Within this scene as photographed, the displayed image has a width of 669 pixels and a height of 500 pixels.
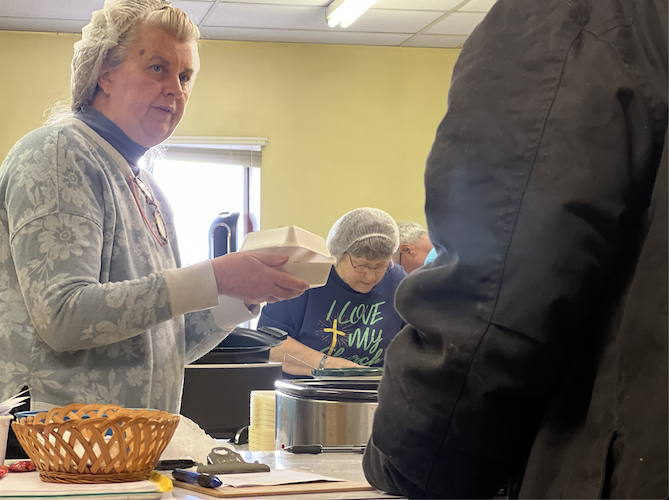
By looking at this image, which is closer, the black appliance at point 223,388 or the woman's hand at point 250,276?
the woman's hand at point 250,276

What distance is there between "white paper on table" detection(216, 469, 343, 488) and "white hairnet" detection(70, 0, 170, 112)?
0.92 m

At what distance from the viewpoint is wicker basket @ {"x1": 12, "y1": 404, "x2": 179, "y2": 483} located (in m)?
0.83

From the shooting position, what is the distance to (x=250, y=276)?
130 cm

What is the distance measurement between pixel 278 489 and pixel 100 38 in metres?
1.05

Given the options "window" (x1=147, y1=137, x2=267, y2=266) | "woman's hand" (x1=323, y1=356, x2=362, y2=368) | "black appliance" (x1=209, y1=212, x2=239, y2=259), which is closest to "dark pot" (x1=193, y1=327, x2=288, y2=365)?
"woman's hand" (x1=323, y1=356, x2=362, y2=368)

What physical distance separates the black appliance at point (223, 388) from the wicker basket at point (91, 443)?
982 mm

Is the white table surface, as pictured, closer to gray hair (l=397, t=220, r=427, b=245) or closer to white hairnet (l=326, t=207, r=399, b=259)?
white hairnet (l=326, t=207, r=399, b=259)

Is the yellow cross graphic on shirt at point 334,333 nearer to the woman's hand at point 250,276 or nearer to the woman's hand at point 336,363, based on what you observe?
the woman's hand at point 336,363

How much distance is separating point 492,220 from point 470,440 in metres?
0.19

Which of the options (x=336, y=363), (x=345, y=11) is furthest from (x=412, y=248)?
(x=345, y=11)

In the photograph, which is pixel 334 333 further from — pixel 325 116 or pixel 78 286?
pixel 325 116

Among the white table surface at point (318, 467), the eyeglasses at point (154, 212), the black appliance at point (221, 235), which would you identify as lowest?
the white table surface at point (318, 467)

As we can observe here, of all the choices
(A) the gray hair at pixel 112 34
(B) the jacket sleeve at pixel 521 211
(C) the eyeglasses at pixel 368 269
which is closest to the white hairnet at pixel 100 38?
(A) the gray hair at pixel 112 34

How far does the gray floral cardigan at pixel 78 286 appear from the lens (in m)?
1.19
